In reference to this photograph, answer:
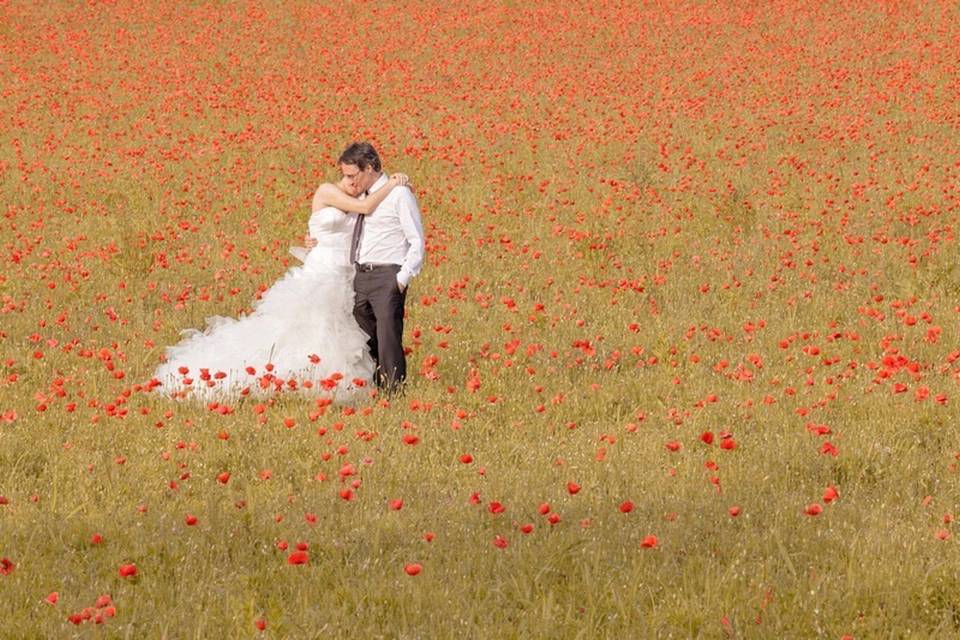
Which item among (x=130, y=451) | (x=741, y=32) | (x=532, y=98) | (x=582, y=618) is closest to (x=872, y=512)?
(x=582, y=618)

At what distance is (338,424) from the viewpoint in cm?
690

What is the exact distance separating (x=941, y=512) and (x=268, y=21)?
95.3ft

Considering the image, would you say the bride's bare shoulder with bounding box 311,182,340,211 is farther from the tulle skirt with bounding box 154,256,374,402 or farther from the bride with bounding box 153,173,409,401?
the tulle skirt with bounding box 154,256,374,402

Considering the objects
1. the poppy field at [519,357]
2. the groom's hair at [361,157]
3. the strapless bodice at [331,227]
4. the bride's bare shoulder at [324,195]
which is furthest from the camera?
the strapless bodice at [331,227]

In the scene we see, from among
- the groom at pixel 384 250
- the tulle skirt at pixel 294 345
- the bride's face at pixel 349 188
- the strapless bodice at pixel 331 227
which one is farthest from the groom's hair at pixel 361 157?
the tulle skirt at pixel 294 345

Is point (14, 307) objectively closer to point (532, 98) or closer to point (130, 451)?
point (130, 451)

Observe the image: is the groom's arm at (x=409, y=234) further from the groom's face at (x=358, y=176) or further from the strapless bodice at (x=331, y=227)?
the strapless bodice at (x=331, y=227)

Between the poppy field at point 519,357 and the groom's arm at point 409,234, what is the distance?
735 millimetres

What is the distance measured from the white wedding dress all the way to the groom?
0.71ft

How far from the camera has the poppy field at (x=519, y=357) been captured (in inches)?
201

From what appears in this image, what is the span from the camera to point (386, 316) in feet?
28.9

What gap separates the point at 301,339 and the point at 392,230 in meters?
1.10

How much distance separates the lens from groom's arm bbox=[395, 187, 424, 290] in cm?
855

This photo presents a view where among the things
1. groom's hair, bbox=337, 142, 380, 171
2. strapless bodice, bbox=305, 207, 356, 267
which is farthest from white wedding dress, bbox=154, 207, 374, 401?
groom's hair, bbox=337, 142, 380, 171
